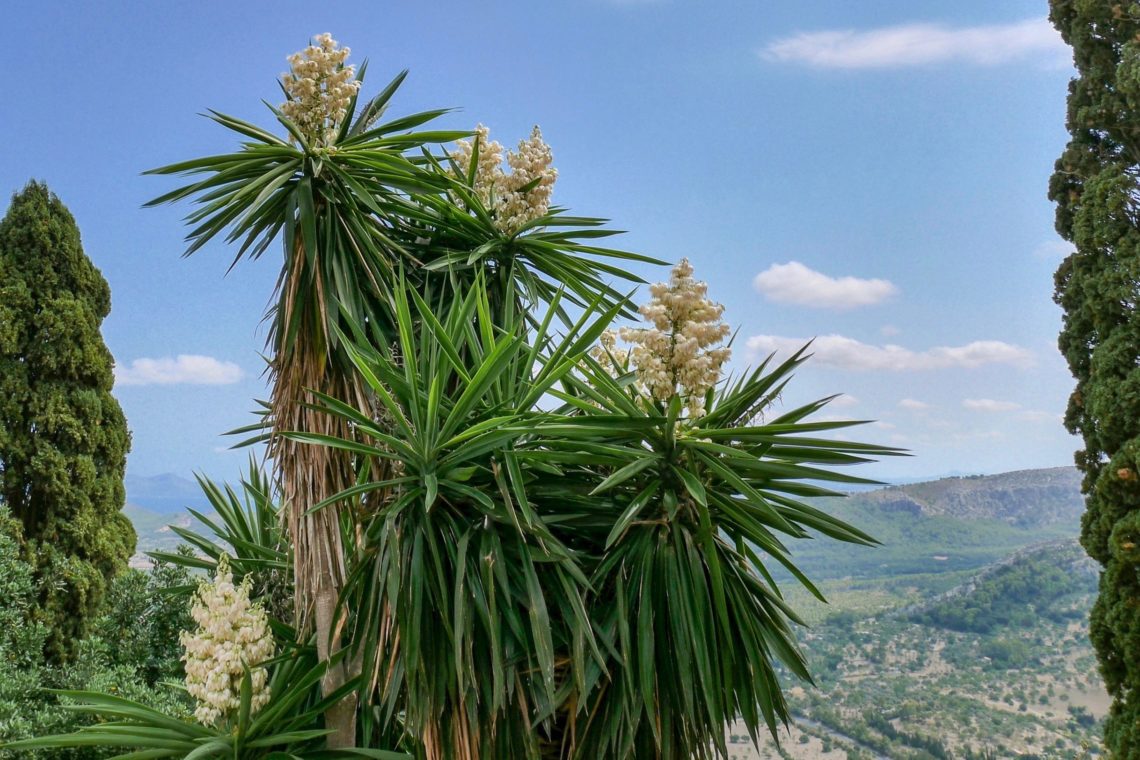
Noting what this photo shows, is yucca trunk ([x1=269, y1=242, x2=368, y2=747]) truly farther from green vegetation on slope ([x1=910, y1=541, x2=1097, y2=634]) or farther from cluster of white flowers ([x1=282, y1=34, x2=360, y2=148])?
green vegetation on slope ([x1=910, y1=541, x2=1097, y2=634])

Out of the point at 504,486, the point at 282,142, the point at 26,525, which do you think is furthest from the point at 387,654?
the point at 26,525

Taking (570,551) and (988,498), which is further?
(988,498)

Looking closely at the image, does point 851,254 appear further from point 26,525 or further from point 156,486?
point 156,486

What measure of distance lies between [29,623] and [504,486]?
4527 mm

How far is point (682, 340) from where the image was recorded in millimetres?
2693

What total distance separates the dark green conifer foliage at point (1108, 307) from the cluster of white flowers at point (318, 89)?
4675 millimetres

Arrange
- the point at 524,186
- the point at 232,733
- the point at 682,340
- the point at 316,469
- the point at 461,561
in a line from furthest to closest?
the point at 524,186, the point at 316,469, the point at 232,733, the point at 682,340, the point at 461,561

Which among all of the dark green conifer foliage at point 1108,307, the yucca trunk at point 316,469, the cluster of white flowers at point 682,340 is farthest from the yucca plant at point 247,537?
the dark green conifer foliage at point 1108,307

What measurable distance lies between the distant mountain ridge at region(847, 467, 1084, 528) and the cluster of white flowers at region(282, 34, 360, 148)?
1294 cm

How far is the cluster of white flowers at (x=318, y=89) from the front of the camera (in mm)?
3098

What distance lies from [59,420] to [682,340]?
5140mm

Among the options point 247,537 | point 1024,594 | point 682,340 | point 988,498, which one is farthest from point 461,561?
point 988,498

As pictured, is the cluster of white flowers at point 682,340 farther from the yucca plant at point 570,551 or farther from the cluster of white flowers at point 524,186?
the cluster of white flowers at point 524,186

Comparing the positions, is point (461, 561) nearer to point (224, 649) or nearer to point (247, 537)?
point (224, 649)
